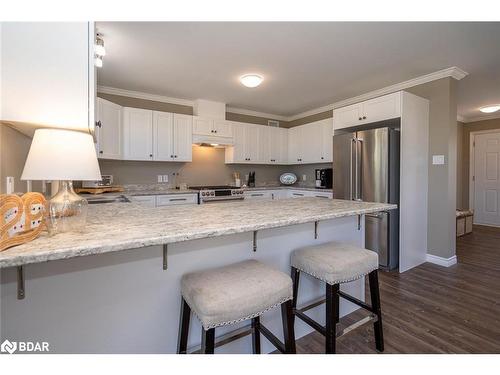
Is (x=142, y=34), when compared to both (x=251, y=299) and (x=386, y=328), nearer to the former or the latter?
(x=251, y=299)

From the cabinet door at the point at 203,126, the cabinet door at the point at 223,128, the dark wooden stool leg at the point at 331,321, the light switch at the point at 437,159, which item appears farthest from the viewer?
the cabinet door at the point at 223,128

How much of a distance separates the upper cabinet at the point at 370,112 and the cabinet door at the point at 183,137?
2292mm

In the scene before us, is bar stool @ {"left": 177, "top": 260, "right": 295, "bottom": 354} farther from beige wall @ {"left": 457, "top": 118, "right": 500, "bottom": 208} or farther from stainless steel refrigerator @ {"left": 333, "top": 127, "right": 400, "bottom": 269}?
beige wall @ {"left": 457, "top": 118, "right": 500, "bottom": 208}

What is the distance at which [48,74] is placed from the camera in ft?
3.57

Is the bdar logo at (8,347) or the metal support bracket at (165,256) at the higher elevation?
the metal support bracket at (165,256)

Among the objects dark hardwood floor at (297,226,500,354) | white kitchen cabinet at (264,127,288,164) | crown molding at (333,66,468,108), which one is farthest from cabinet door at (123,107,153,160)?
crown molding at (333,66,468,108)

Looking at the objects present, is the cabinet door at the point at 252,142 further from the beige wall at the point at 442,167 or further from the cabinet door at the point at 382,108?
the beige wall at the point at 442,167

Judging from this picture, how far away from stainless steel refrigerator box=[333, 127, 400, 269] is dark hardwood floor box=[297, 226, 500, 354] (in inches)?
13.8

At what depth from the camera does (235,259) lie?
4.74 feet

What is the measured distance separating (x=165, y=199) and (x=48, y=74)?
2541mm

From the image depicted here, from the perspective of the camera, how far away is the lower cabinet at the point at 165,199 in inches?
132

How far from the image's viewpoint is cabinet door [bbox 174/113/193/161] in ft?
12.9

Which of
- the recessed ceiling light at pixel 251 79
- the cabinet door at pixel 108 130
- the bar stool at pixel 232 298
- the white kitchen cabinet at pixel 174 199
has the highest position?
the recessed ceiling light at pixel 251 79

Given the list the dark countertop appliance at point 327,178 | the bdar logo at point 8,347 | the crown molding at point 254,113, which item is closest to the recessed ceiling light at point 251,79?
the crown molding at point 254,113
